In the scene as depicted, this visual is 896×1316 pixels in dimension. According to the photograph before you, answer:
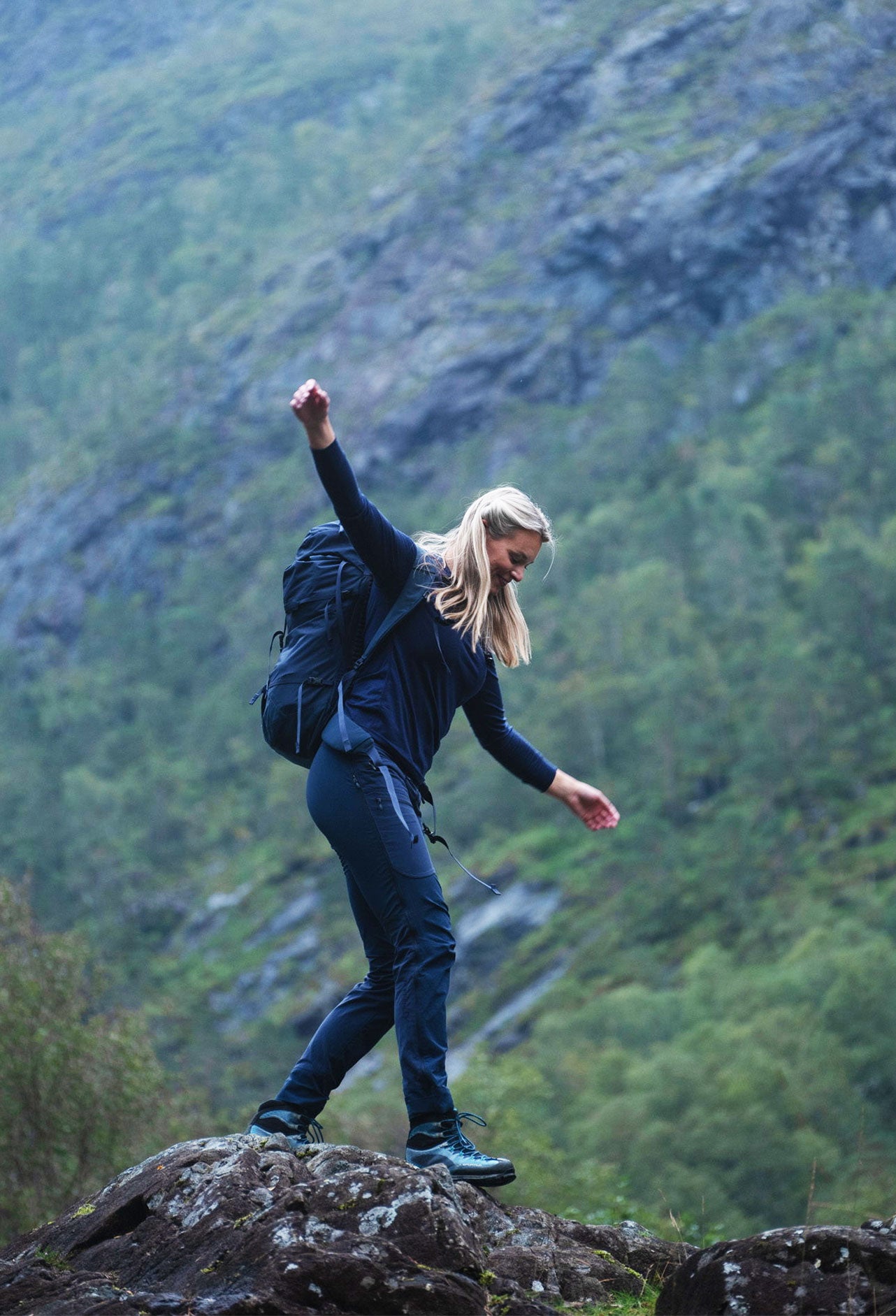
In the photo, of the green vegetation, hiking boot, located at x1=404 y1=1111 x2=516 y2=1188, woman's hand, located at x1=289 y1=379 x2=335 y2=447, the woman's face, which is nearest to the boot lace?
hiking boot, located at x1=404 y1=1111 x2=516 y2=1188

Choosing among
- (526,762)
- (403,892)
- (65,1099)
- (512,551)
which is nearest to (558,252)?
(65,1099)

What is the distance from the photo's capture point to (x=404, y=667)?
5242 mm

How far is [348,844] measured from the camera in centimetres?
520

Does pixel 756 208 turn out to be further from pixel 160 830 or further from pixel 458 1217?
pixel 458 1217

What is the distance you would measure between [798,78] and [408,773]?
122 m

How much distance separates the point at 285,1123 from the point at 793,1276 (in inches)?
77.6

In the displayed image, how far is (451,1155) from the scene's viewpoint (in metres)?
5.26

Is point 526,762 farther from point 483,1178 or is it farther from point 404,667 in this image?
point 483,1178

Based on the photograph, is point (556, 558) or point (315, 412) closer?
point (315, 412)

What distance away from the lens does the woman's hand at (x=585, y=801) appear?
5.87 m

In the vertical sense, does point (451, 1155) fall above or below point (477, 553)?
below

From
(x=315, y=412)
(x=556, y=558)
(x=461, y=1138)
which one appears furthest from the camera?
(x=556, y=558)

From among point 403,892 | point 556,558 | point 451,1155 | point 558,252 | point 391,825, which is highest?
point 391,825

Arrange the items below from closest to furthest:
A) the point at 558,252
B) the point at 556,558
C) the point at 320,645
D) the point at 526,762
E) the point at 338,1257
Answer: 1. the point at 338,1257
2. the point at 320,645
3. the point at 526,762
4. the point at 556,558
5. the point at 558,252
